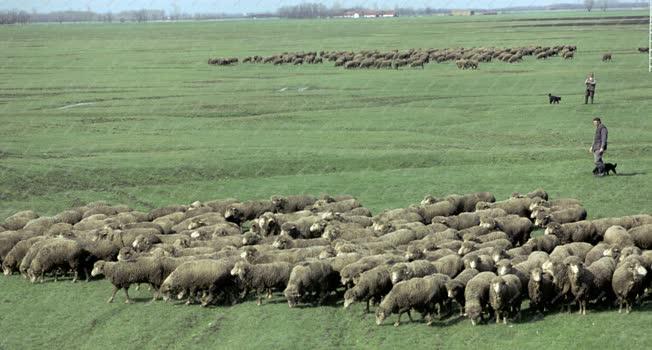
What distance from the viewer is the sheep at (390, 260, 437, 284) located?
53.3ft

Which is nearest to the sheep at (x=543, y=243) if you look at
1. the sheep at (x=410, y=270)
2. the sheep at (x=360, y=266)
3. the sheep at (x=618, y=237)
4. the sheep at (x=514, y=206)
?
the sheep at (x=618, y=237)

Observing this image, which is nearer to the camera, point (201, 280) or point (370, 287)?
point (370, 287)

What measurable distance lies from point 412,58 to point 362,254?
54672mm

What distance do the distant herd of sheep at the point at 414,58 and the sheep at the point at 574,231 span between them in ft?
150

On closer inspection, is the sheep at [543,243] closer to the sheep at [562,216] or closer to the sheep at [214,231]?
the sheep at [562,216]

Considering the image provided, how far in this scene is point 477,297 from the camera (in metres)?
15.4

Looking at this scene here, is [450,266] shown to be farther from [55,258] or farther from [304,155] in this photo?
[304,155]

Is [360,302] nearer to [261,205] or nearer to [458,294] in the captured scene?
[458,294]

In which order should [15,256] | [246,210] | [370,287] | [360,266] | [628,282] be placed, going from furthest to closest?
[246,210], [15,256], [360,266], [370,287], [628,282]

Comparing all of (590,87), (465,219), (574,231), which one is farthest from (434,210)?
(590,87)

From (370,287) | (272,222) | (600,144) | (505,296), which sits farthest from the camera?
(600,144)

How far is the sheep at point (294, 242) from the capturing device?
19.1 meters

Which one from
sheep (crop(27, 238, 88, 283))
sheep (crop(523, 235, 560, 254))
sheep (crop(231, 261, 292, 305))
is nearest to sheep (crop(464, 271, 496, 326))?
sheep (crop(523, 235, 560, 254))

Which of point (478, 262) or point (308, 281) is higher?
point (478, 262)
